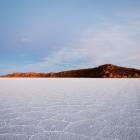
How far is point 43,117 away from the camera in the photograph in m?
3.05

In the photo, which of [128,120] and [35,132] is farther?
[128,120]

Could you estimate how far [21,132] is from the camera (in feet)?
7.64

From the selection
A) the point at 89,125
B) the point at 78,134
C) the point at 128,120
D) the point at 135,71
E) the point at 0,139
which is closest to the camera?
the point at 0,139

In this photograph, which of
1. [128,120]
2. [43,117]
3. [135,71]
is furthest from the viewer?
[135,71]

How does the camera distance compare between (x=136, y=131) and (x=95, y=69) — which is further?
(x=95, y=69)

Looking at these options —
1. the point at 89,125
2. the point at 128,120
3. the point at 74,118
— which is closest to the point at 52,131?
the point at 89,125

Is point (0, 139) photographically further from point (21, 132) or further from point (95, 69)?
point (95, 69)

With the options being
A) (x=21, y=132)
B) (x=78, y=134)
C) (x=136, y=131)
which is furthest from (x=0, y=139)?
(x=136, y=131)

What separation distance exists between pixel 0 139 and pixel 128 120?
139 cm

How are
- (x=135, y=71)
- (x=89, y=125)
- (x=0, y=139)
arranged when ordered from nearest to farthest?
(x=0, y=139) < (x=89, y=125) < (x=135, y=71)

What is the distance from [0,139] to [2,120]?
0.78 m

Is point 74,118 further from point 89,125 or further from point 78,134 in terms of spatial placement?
point 78,134

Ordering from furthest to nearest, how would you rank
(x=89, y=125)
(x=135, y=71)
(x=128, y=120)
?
(x=135, y=71)
(x=128, y=120)
(x=89, y=125)

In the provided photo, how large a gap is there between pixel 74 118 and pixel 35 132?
749mm
